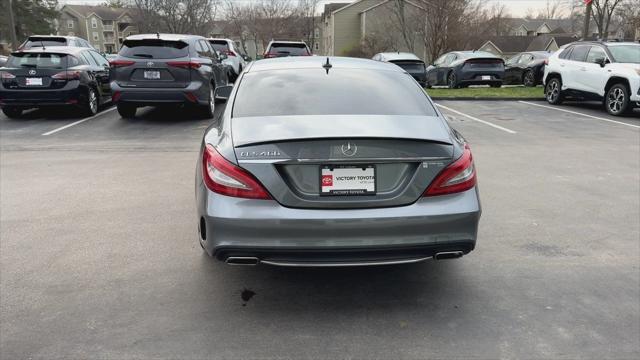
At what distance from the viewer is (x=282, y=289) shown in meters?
3.61

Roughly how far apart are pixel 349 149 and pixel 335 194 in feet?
0.87

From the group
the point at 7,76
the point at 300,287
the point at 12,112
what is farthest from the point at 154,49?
the point at 300,287

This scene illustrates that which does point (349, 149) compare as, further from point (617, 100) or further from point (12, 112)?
point (617, 100)

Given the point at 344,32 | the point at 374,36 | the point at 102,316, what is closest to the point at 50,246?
the point at 102,316

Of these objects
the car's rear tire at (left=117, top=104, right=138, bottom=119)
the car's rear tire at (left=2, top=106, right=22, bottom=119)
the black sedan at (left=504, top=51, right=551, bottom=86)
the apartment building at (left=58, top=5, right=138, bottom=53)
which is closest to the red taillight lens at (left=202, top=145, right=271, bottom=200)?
the car's rear tire at (left=117, top=104, right=138, bottom=119)

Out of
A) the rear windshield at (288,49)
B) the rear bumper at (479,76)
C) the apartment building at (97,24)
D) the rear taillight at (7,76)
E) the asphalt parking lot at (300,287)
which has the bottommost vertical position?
the asphalt parking lot at (300,287)

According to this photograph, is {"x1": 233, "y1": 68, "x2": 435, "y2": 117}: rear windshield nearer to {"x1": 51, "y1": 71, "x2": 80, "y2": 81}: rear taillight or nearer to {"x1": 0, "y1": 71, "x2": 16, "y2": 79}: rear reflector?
{"x1": 51, "y1": 71, "x2": 80, "y2": 81}: rear taillight

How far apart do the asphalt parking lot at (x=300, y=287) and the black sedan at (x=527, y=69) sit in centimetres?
1440

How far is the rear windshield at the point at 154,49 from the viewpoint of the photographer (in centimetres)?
1033

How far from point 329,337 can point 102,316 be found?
1.39m

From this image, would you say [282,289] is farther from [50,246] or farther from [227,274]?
[50,246]

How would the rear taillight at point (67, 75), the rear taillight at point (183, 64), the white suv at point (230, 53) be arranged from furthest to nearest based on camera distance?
the white suv at point (230, 53)
the rear taillight at point (67, 75)
the rear taillight at point (183, 64)

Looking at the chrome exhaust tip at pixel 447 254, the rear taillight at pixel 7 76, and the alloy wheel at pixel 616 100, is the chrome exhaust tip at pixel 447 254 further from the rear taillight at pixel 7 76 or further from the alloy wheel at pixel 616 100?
the alloy wheel at pixel 616 100

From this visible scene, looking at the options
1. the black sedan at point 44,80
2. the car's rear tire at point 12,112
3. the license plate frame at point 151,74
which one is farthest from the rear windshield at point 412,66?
the car's rear tire at point 12,112
